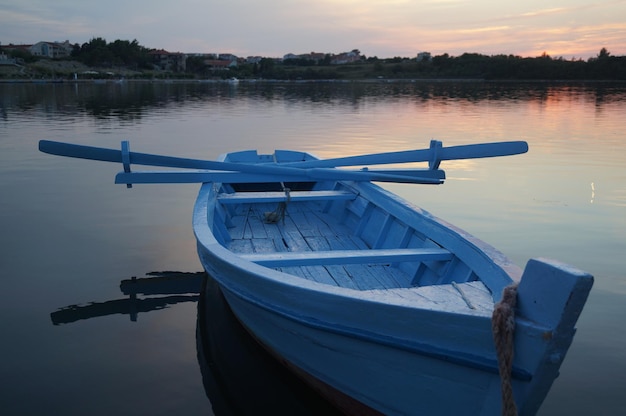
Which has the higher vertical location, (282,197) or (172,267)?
(282,197)

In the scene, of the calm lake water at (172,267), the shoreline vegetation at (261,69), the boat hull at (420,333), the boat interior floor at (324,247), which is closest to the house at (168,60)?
the shoreline vegetation at (261,69)

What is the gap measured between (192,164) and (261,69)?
125 m

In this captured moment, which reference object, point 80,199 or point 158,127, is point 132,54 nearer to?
point 158,127

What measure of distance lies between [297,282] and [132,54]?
12789 centimetres

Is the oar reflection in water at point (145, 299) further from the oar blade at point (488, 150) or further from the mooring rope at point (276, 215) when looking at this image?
the oar blade at point (488, 150)

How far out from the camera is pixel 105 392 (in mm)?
4180

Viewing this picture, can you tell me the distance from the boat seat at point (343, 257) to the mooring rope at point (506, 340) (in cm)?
164

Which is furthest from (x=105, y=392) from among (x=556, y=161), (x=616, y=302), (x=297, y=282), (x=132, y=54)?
(x=132, y=54)

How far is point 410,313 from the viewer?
266cm

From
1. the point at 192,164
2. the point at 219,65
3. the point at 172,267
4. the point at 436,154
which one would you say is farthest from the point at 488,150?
the point at 219,65

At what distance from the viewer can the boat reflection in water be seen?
4.05 metres

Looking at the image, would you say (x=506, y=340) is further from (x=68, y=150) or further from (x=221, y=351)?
(x=68, y=150)

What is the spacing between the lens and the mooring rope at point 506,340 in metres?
2.36

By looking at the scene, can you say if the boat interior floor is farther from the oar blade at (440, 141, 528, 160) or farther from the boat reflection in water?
the oar blade at (440, 141, 528, 160)
